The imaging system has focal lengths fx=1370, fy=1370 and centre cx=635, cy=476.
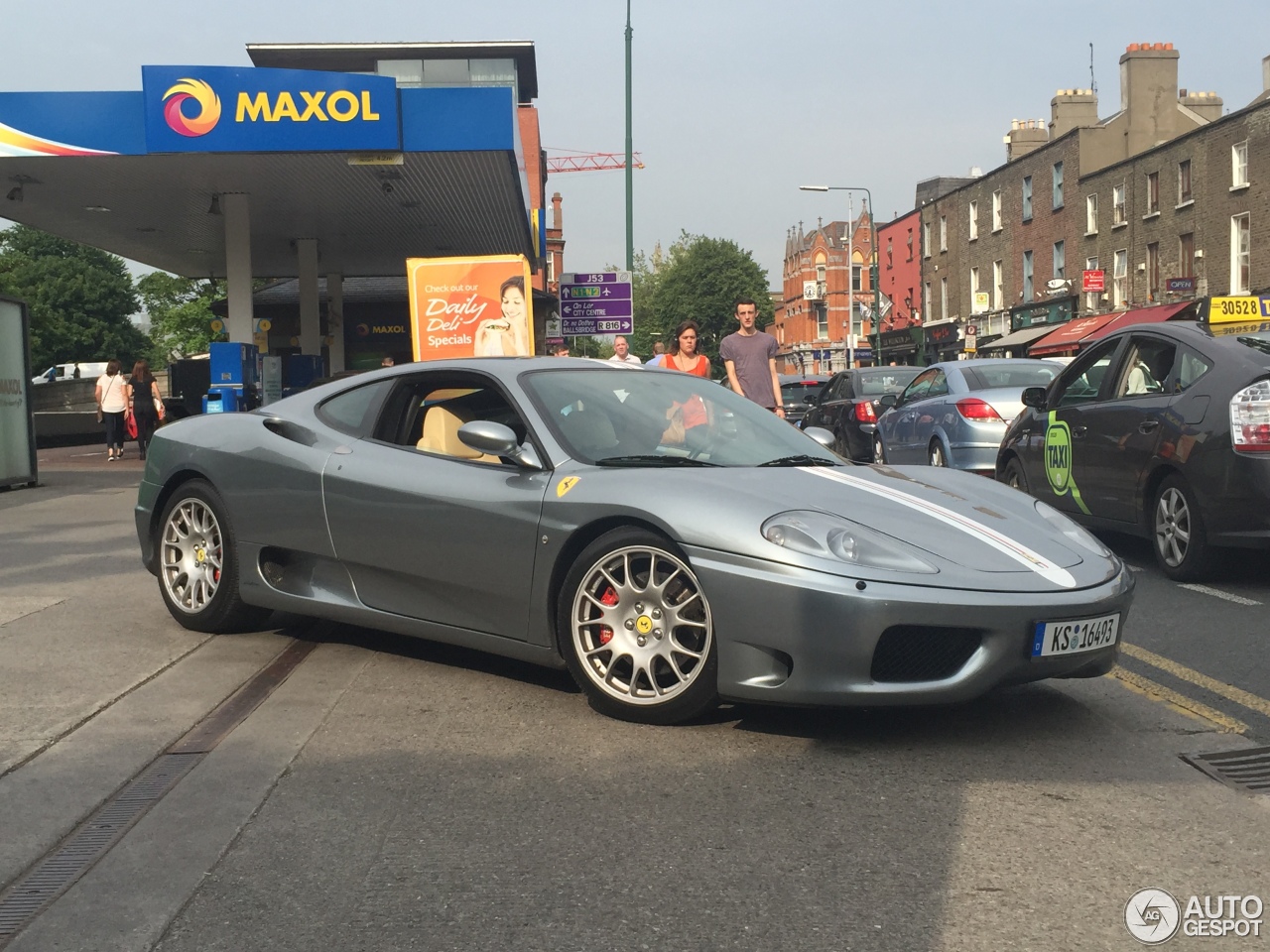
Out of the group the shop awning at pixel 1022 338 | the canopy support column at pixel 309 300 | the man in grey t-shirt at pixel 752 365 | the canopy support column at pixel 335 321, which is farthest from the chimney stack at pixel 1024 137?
the man in grey t-shirt at pixel 752 365

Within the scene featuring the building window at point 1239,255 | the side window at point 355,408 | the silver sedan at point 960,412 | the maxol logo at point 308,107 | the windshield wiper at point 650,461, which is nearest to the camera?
the windshield wiper at point 650,461

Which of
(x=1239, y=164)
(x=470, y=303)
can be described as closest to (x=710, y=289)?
(x=1239, y=164)

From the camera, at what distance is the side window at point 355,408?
19.5 ft

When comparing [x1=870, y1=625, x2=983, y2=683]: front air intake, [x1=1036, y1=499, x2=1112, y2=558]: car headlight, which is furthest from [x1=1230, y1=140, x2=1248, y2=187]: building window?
[x1=870, y1=625, x2=983, y2=683]: front air intake

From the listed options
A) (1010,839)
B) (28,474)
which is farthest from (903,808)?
(28,474)

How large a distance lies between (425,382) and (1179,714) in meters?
3.26

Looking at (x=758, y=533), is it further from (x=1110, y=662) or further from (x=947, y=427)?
(x=947, y=427)

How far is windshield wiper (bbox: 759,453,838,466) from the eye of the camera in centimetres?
532

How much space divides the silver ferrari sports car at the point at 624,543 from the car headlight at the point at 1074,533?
0.02m

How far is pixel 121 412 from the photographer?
23.8 meters

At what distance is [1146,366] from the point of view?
28.0 feet

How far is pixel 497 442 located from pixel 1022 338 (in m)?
43.6

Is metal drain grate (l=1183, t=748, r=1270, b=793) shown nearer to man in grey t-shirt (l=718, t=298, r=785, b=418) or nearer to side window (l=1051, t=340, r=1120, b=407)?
side window (l=1051, t=340, r=1120, b=407)

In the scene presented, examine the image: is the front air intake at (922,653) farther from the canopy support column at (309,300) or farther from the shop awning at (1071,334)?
the shop awning at (1071,334)
